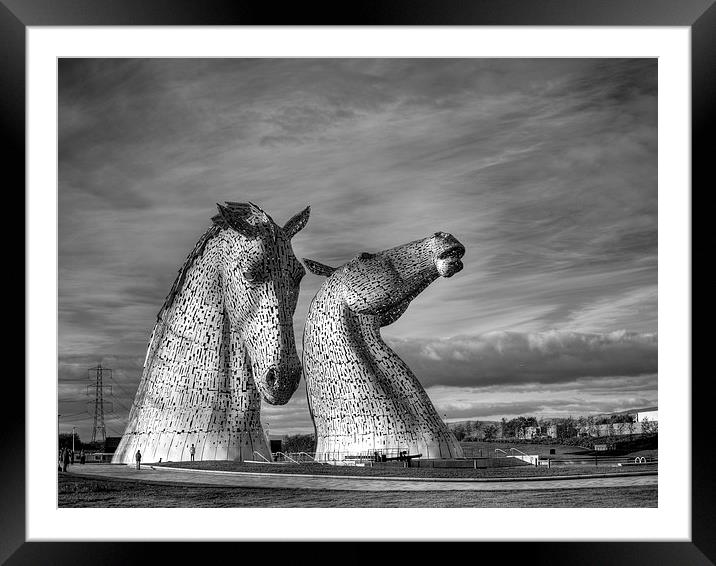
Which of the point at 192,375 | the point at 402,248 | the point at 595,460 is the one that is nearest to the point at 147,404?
the point at 192,375

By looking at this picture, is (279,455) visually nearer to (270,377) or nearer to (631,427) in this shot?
(270,377)

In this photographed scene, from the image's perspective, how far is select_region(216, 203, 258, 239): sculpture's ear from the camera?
7.16 meters

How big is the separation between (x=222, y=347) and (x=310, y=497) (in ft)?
4.57

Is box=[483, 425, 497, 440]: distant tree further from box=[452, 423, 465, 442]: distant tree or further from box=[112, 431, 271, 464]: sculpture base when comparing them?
box=[112, 431, 271, 464]: sculpture base

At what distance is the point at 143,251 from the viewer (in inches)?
320

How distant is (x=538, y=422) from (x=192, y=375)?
2.97 m

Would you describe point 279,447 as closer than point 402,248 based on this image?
Yes

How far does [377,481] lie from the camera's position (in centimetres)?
757

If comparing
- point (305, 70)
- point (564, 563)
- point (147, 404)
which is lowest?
point (564, 563)

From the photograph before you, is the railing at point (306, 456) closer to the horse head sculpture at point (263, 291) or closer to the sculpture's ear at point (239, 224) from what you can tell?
the horse head sculpture at point (263, 291)
